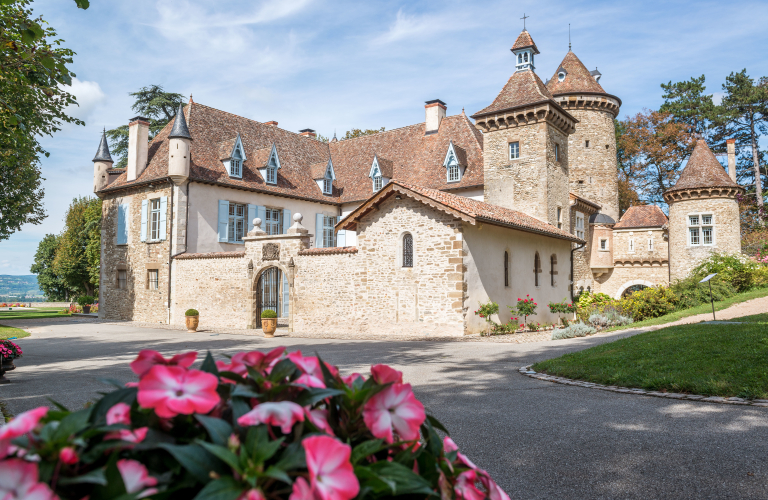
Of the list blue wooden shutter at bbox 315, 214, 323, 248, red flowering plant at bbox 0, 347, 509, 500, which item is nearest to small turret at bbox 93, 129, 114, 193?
blue wooden shutter at bbox 315, 214, 323, 248

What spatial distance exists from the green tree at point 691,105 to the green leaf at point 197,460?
155 feet

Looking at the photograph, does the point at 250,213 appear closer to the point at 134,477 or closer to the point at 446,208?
the point at 446,208

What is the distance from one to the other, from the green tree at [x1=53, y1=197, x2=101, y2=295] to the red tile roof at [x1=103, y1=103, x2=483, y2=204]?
16373mm

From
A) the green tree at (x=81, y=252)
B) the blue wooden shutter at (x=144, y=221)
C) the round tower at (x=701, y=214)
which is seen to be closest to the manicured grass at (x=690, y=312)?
the round tower at (x=701, y=214)

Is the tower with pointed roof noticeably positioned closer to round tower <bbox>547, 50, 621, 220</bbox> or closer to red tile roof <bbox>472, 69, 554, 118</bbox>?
red tile roof <bbox>472, 69, 554, 118</bbox>

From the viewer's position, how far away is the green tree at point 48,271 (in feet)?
164

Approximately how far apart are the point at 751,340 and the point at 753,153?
3901 centimetres

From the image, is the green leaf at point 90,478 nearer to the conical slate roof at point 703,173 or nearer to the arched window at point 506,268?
the arched window at point 506,268

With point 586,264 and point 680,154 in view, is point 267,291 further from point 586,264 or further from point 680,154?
point 680,154

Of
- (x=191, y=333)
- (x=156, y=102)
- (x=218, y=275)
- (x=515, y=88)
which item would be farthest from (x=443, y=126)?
(x=156, y=102)

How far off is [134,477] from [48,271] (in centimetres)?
5757

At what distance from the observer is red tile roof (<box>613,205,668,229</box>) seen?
30.4 m

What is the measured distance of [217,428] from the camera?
41.6 inches

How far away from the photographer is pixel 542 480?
12.7ft
